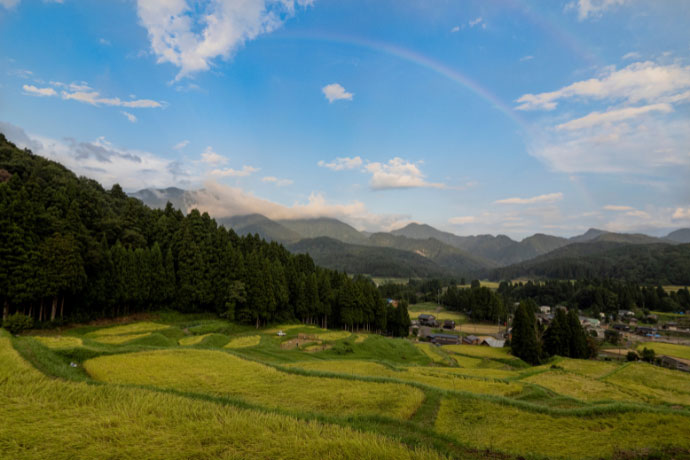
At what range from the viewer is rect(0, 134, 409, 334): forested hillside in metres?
29.2

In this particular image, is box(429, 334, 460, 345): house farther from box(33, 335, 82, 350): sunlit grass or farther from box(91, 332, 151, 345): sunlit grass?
box(33, 335, 82, 350): sunlit grass

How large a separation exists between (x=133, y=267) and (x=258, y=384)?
33.5 m

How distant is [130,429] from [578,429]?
38.0 ft

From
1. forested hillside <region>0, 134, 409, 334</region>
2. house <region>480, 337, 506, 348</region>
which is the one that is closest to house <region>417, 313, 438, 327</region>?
house <region>480, 337, 506, 348</region>

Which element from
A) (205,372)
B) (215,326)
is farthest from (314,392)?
(215,326)

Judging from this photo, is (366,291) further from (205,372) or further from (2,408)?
(2,408)

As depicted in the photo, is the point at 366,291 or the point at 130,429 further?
the point at 366,291

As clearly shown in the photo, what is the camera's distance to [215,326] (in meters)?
37.9

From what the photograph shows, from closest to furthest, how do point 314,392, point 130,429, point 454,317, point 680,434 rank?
point 130,429 < point 680,434 < point 314,392 < point 454,317

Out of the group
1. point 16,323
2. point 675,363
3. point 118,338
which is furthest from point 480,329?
point 16,323

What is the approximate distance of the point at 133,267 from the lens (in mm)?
38125

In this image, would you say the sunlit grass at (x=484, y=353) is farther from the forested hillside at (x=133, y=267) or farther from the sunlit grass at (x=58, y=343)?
the sunlit grass at (x=58, y=343)

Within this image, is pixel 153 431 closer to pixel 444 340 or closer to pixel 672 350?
pixel 444 340

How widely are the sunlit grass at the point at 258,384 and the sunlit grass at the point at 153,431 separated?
10.8 ft
